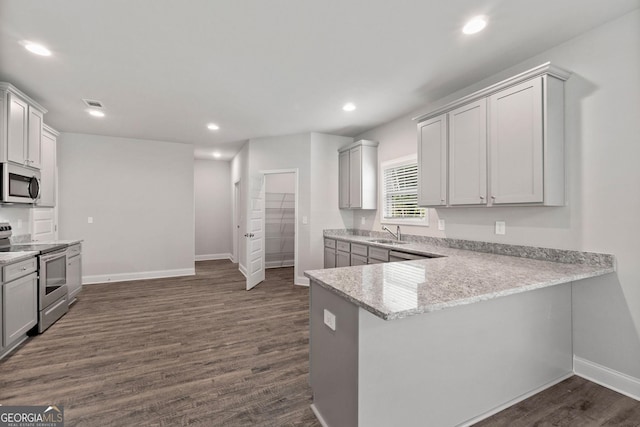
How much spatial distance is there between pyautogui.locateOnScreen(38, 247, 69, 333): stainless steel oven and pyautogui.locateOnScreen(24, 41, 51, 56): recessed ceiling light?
2.04m

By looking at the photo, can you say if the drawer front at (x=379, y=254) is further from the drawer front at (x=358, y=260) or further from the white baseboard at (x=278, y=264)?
the white baseboard at (x=278, y=264)

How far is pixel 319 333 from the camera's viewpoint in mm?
1764

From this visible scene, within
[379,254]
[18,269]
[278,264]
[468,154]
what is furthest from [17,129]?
[278,264]

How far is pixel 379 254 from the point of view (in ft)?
12.0

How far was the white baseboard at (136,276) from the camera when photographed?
16.7ft

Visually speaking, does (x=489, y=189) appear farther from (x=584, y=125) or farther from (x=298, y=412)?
(x=298, y=412)

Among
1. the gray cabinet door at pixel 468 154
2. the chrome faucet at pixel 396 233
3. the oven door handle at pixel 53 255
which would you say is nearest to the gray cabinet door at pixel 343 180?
the chrome faucet at pixel 396 233

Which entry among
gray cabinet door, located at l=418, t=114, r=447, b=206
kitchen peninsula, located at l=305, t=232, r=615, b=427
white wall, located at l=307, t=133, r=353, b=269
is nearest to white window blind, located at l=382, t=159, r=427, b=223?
gray cabinet door, located at l=418, t=114, r=447, b=206

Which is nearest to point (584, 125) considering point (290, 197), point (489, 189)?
point (489, 189)

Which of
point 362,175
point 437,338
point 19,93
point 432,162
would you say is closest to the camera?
point 437,338

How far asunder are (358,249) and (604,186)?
Result: 264 centimetres

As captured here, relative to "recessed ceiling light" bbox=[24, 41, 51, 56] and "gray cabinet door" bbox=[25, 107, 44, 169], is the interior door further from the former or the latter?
"recessed ceiling light" bbox=[24, 41, 51, 56]

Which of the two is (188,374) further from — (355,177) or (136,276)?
(136,276)

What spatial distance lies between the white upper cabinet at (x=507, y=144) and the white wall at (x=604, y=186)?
0.13 meters
